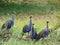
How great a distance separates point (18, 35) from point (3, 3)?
6.54 metres

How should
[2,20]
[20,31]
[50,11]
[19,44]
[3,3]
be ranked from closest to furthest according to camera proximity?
[19,44], [20,31], [2,20], [50,11], [3,3]

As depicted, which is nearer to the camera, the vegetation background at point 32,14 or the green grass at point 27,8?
the vegetation background at point 32,14

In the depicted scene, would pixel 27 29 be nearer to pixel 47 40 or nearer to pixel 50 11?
pixel 47 40

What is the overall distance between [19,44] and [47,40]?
107 cm

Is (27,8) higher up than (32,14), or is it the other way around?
(27,8)

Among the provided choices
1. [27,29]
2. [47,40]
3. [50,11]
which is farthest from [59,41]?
[50,11]

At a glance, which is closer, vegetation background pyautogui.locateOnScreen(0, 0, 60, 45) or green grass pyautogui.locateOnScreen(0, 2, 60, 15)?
vegetation background pyautogui.locateOnScreen(0, 0, 60, 45)

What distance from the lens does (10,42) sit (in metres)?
8.03

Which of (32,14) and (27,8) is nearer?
(32,14)

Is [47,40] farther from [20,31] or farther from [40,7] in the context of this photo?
[40,7]

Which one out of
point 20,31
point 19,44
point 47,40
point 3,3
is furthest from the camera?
point 3,3

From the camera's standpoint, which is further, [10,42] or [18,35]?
[18,35]

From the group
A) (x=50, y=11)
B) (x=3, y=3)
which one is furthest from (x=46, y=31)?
(x=3, y=3)

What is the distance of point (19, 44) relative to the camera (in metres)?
8.00
